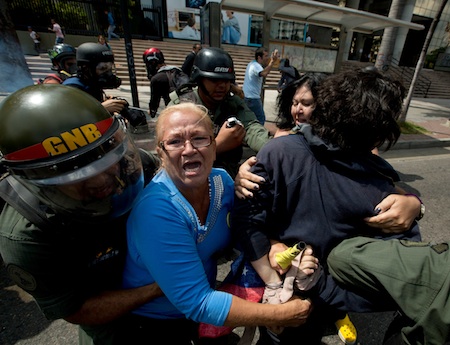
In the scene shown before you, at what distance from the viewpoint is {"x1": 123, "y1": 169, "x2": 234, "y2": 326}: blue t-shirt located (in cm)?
99

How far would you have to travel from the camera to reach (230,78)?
2.29m

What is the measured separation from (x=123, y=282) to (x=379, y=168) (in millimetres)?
1262

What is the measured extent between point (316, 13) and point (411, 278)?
23.3 ft

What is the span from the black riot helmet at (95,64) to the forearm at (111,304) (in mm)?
2462

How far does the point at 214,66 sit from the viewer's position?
88.4 inches

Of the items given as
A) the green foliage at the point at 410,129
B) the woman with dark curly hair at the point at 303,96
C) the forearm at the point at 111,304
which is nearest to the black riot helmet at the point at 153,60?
the woman with dark curly hair at the point at 303,96

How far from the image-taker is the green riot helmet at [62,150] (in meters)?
0.88

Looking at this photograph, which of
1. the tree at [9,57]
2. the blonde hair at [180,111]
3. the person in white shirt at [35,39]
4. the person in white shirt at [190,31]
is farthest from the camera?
the person in white shirt at [190,31]

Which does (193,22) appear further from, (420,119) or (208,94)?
(208,94)

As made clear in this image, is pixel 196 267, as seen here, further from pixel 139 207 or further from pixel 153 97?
pixel 153 97

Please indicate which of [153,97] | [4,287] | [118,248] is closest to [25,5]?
[153,97]

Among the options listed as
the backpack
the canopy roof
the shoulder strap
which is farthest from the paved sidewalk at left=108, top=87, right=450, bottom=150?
the shoulder strap

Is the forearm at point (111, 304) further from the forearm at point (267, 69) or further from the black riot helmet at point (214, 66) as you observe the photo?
the forearm at point (267, 69)

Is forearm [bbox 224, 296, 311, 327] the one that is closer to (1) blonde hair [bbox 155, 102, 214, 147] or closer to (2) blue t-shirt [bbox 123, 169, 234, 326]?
(2) blue t-shirt [bbox 123, 169, 234, 326]
